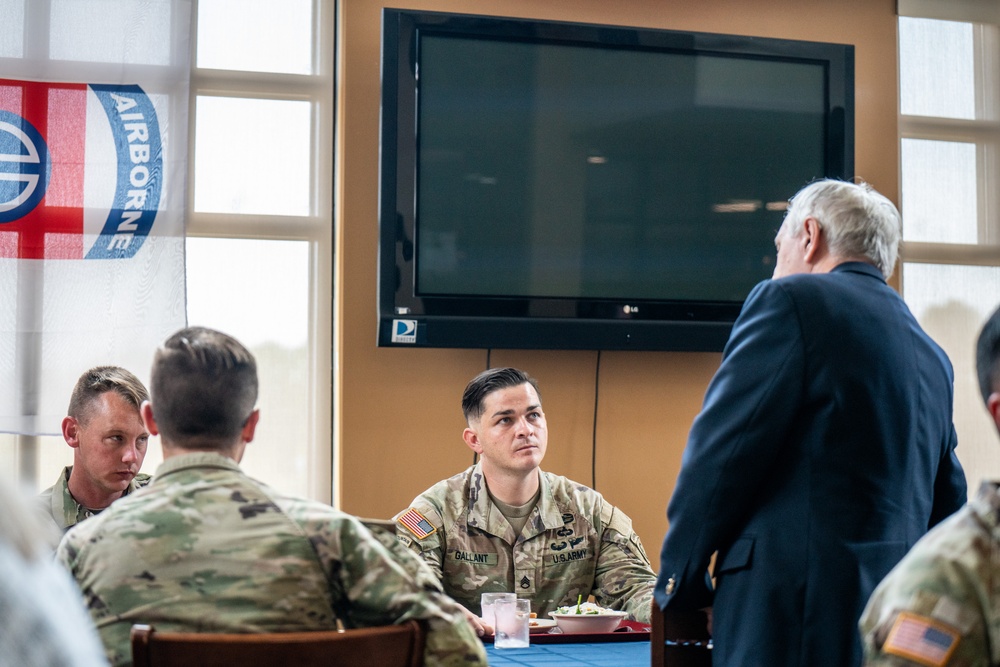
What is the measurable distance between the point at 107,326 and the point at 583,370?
1628 millimetres

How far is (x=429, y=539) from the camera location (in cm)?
297

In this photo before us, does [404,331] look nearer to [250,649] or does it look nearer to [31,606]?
[250,649]

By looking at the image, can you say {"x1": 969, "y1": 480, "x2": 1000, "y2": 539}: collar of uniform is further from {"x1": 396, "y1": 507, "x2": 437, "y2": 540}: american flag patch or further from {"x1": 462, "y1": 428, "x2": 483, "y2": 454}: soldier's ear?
{"x1": 462, "y1": 428, "x2": 483, "y2": 454}: soldier's ear

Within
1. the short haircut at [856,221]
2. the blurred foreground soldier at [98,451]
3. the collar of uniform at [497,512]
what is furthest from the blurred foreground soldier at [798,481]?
the blurred foreground soldier at [98,451]

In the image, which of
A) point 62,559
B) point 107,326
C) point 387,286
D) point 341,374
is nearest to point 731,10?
point 387,286

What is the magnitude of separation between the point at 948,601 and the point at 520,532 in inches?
77.9

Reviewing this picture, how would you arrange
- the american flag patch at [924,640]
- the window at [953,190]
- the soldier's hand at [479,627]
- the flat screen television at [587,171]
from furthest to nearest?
the window at [953,190], the flat screen television at [587,171], the soldier's hand at [479,627], the american flag patch at [924,640]

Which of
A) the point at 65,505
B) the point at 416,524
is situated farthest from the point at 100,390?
the point at 416,524

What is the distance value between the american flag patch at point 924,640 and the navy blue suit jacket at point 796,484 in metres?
0.78

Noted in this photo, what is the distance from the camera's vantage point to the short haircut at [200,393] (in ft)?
5.31

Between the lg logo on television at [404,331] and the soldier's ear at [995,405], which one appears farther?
the lg logo on television at [404,331]

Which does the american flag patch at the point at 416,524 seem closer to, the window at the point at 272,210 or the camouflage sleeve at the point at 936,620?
the window at the point at 272,210

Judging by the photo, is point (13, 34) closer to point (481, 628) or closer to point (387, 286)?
point (387, 286)

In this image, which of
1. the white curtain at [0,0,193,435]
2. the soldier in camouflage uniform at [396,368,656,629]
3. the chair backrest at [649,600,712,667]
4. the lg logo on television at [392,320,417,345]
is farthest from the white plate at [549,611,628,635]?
the white curtain at [0,0,193,435]
